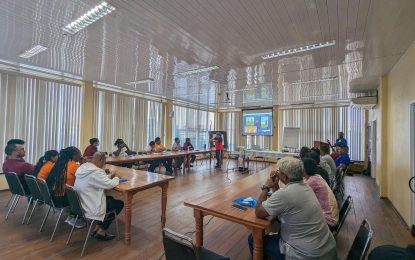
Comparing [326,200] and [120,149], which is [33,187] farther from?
[326,200]

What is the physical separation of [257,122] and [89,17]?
28.8 ft

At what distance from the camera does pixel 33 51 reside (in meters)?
3.92

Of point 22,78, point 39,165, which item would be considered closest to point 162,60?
point 39,165

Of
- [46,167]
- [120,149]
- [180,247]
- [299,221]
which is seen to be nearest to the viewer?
[180,247]

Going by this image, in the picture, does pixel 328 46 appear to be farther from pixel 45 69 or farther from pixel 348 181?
pixel 45 69

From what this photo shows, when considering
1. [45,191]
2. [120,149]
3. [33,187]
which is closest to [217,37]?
[45,191]

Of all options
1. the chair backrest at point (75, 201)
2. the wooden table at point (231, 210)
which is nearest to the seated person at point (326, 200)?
the wooden table at point (231, 210)

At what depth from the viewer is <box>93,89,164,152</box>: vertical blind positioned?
21.6ft

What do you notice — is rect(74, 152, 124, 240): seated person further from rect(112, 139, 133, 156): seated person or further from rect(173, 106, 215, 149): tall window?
rect(173, 106, 215, 149): tall window

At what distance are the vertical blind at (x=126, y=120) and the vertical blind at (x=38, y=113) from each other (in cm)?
64

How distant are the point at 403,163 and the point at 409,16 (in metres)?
2.45

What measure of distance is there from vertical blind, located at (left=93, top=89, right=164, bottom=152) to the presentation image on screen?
435 cm

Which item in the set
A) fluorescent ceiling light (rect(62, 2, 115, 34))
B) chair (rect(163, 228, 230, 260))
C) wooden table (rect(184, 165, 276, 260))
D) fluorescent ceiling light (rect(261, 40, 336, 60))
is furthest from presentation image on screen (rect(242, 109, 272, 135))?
chair (rect(163, 228, 230, 260))

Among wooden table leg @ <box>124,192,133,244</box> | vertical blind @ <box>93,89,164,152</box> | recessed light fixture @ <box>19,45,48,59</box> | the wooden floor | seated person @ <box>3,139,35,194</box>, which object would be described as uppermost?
recessed light fixture @ <box>19,45,48,59</box>
